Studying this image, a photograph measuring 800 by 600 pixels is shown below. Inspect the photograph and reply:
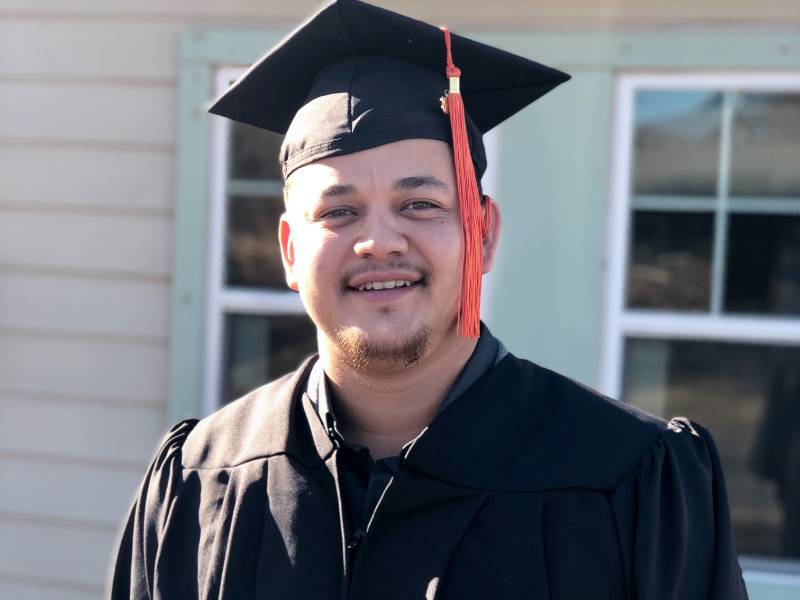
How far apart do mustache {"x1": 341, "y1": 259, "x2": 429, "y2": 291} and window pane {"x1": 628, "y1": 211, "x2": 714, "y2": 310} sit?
1.61m

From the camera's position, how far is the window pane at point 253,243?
3611 millimetres

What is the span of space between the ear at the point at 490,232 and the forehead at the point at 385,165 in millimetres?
147

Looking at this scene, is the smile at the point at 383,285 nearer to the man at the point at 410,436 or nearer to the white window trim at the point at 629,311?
the man at the point at 410,436

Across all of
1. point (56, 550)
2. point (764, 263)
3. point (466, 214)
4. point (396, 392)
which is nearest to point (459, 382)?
point (396, 392)

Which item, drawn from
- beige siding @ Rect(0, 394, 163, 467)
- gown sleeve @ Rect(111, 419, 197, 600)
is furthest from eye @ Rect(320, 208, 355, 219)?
beige siding @ Rect(0, 394, 163, 467)

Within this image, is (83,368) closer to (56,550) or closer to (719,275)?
(56,550)

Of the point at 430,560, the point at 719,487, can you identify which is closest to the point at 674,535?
the point at 719,487

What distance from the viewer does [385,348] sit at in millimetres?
1880

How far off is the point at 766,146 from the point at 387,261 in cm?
187

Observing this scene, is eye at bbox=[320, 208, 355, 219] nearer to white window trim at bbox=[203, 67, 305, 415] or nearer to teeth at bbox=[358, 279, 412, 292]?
teeth at bbox=[358, 279, 412, 292]

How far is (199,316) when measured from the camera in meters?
3.55

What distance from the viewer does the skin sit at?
1876 mm

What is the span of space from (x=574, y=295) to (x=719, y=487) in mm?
1416

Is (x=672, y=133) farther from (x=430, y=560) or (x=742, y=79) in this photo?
(x=430, y=560)
